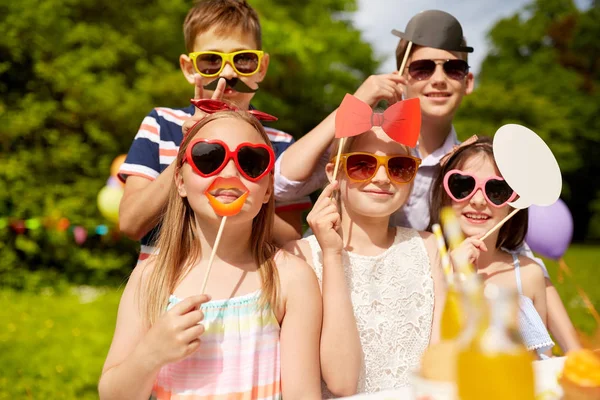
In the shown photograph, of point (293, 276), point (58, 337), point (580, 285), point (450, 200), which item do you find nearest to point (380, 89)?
point (450, 200)

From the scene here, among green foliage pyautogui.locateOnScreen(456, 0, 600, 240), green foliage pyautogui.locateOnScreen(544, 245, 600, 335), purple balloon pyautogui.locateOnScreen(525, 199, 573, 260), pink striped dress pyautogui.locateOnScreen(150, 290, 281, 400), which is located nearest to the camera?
pink striped dress pyautogui.locateOnScreen(150, 290, 281, 400)

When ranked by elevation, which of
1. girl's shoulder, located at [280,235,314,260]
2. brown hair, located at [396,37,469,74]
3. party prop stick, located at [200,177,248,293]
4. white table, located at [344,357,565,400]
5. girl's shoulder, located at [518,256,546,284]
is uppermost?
brown hair, located at [396,37,469,74]

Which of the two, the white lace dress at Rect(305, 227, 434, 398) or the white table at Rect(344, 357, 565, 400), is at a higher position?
the white lace dress at Rect(305, 227, 434, 398)

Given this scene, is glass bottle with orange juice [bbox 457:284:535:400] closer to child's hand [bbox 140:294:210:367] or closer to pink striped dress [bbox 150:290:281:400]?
child's hand [bbox 140:294:210:367]

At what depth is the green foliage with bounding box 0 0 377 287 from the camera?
735 cm

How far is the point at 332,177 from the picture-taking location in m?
2.04

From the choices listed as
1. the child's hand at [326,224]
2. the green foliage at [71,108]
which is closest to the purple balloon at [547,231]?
the child's hand at [326,224]

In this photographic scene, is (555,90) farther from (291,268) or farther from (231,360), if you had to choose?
(231,360)

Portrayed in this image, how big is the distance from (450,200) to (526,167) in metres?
0.34

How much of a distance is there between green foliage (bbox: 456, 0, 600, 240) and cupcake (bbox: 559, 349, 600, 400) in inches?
708

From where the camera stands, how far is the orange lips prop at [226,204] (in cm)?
162

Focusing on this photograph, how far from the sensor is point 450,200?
7.25 ft

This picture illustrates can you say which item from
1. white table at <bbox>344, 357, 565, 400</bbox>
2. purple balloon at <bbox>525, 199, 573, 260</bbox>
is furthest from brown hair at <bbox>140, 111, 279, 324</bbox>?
purple balloon at <bbox>525, 199, 573, 260</bbox>

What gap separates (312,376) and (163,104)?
7536 millimetres
